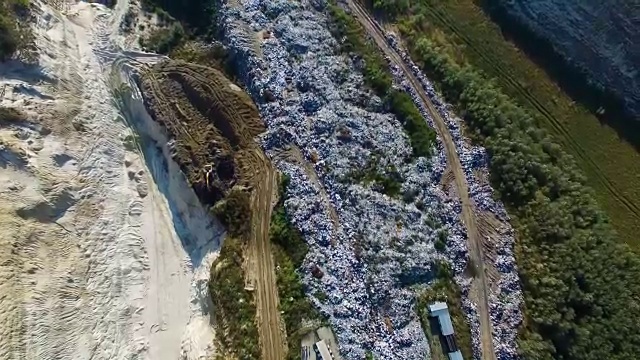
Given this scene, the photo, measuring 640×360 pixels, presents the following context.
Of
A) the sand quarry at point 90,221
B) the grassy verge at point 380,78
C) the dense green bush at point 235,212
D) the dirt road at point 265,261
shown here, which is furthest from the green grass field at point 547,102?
the sand quarry at point 90,221

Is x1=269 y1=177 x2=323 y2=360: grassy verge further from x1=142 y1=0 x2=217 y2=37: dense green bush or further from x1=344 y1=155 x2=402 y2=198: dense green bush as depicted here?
x1=142 y1=0 x2=217 y2=37: dense green bush

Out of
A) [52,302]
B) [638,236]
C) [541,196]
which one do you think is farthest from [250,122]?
[638,236]

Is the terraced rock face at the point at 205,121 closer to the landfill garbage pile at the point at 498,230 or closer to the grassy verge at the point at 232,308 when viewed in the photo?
the grassy verge at the point at 232,308

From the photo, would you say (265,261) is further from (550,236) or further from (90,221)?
(550,236)

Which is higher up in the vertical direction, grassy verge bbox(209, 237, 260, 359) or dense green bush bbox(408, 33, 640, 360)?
dense green bush bbox(408, 33, 640, 360)

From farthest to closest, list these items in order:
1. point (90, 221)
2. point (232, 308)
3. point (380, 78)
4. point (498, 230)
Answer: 1. point (380, 78)
2. point (498, 230)
3. point (90, 221)
4. point (232, 308)

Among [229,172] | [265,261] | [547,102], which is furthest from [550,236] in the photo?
[229,172]

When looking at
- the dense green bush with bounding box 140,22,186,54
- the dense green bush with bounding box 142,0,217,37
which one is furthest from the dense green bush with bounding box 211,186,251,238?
the dense green bush with bounding box 142,0,217,37
